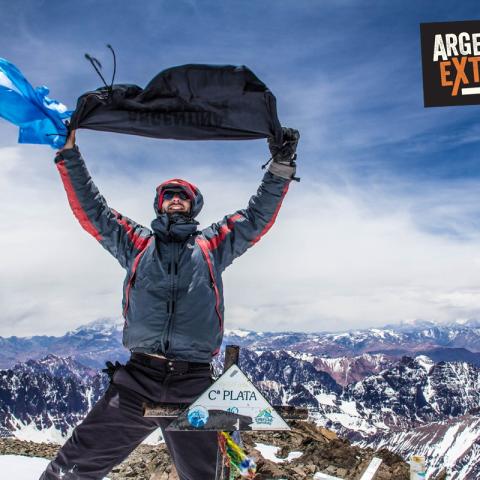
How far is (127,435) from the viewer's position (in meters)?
5.81

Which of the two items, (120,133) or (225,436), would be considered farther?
(120,133)

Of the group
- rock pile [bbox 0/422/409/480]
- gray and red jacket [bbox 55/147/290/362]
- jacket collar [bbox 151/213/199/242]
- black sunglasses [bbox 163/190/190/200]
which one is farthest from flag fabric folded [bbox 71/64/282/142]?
rock pile [bbox 0/422/409/480]

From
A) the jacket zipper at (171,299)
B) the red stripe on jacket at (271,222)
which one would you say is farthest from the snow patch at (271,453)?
the jacket zipper at (171,299)

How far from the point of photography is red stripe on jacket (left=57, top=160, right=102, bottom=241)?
6.08 metres

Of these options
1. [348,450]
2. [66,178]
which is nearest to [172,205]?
[66,178]

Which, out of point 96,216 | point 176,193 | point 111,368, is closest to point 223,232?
point 176,193

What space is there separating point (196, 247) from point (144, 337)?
1144 mm

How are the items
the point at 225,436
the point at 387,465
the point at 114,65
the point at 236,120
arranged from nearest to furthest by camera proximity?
1. the point at 225,436
2. the point at 114,65
3. the point at 236,120
4. the point at 387,465

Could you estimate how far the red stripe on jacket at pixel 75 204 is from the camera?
6.08m

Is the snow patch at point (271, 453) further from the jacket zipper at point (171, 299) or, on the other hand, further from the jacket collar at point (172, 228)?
the jacket collar at point (172, 228)

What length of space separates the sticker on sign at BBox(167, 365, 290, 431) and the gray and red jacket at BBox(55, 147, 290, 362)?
0.91 meters

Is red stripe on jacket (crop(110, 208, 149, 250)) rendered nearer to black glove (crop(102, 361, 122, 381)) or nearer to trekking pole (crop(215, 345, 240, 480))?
black glove (crop(102, 361, 122, 381))

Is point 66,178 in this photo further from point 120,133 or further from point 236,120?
point 236,120

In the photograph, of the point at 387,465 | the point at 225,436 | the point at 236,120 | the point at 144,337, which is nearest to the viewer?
the point at 225,436
